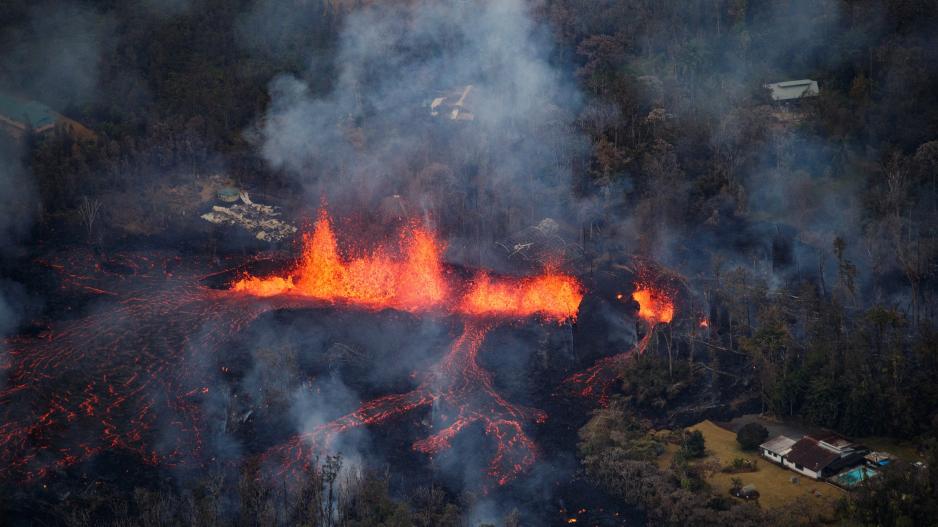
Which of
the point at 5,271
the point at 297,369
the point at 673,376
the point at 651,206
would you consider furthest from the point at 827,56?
the point at 5,271

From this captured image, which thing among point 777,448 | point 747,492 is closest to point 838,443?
point 777,448

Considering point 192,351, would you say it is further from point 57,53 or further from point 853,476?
point 57,53

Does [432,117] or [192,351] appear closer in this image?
[192,351]

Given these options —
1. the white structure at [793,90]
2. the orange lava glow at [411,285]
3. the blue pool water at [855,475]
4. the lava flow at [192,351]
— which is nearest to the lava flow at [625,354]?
the lava flow at [192,351]

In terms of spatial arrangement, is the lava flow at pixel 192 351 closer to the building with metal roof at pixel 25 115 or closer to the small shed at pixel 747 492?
the small shed at pixel 747 492

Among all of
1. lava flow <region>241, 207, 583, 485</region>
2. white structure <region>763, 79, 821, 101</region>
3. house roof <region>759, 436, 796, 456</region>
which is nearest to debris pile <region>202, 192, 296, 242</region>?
lava flow <region>241, 207, 583, 485</region>

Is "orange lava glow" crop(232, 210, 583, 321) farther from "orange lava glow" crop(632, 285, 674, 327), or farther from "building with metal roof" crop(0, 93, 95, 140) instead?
"building with metal roof" crop(0, 93, 95, 140)
